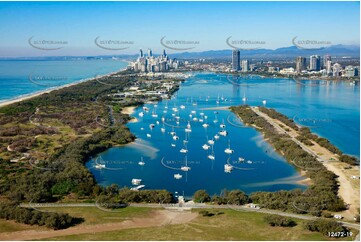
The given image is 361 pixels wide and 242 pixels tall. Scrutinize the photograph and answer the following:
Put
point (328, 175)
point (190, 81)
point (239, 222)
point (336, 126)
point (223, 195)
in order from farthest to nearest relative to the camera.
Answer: point (190, 81) → point (336, 126) → point (328, 175) → point (223, 195) → point (239, 222)

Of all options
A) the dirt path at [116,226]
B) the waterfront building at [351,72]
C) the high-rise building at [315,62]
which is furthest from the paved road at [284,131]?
the high-rise building at [315,62]

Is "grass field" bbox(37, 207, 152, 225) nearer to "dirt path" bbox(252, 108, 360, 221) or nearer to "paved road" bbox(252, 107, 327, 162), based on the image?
"dirt path" bbox(252, 108, 360, 221)

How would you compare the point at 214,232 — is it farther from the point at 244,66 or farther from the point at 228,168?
the point at 244,66

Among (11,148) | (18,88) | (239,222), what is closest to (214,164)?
(239,222)

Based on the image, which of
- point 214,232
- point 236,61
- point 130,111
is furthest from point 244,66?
point 214,232

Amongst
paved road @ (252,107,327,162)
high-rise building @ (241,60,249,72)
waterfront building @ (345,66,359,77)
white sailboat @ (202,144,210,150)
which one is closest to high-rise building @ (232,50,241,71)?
high-rise building @ (241,60,249,72)

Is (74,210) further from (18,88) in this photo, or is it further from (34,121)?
(18,88)
